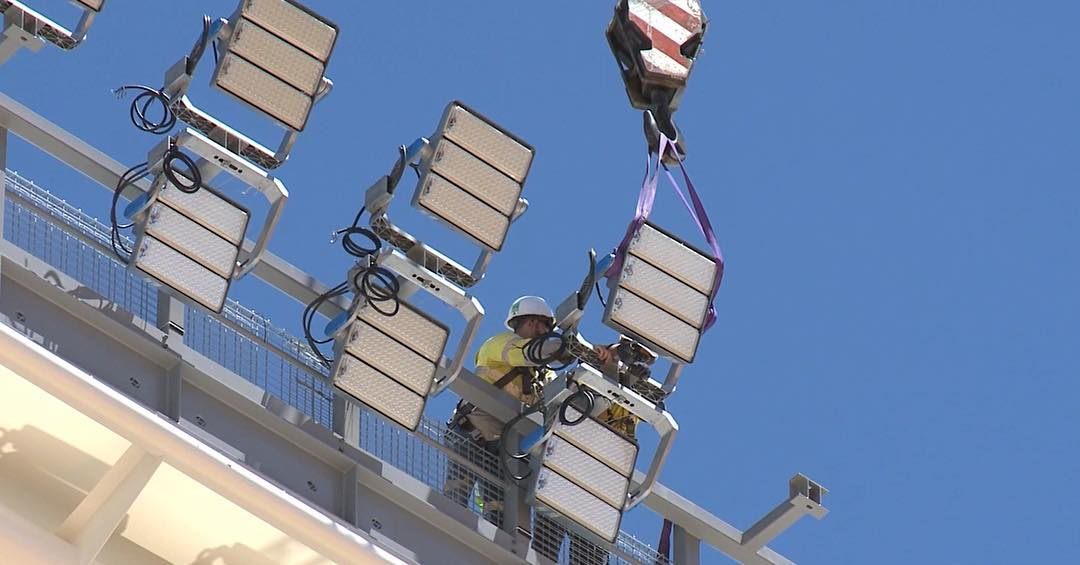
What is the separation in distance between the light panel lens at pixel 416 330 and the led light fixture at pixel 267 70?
50.4 inches

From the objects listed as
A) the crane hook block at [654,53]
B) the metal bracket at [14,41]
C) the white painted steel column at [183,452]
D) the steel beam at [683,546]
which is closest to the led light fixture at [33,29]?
the metal bracket at [14,41]

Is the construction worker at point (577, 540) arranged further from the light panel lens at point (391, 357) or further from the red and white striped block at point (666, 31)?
the red and white striped block at point (666, 31)

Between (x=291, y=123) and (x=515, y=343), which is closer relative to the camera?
(x=291, y=123)

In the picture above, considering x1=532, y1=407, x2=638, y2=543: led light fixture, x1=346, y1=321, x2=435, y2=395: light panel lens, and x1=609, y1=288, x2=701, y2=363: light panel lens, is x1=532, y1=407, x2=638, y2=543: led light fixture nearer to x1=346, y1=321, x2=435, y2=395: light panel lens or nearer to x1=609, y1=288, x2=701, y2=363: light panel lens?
x1=609, y1=288, x2=701, y2=363: light panel lens

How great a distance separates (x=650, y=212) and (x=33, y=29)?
4.68 metres

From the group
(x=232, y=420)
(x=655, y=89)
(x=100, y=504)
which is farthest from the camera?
(x=655, y=89)

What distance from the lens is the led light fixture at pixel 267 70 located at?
1942 centimetres

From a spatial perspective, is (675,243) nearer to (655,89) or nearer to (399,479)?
(655,89)

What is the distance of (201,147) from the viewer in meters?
19.1

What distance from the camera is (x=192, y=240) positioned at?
19.0m

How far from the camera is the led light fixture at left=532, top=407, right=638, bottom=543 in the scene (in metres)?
20.2

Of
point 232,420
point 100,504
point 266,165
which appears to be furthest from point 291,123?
point 100,504

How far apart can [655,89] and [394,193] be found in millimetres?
2025

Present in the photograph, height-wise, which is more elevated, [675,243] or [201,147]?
[675,243]
